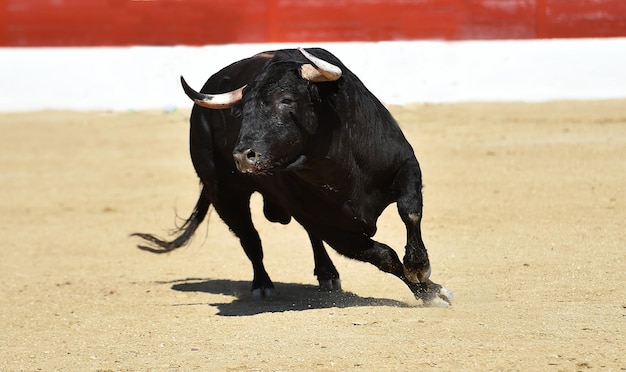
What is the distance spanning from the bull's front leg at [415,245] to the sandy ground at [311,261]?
0.11 m

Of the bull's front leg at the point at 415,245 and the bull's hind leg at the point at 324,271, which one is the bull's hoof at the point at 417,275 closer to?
the bull's front leg at the point at 415,245

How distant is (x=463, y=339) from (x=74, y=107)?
30.9 ft

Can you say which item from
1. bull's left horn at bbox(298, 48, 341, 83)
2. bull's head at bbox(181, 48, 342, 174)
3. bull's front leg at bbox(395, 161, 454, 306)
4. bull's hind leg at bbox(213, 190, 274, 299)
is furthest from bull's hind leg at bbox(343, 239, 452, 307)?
bull's hind leg at bbox(213, 190, 274, 299)

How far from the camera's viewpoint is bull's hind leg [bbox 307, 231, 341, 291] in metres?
6.71

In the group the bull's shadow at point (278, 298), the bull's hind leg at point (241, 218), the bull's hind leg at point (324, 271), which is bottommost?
the bull's shadow at point (278, 298)

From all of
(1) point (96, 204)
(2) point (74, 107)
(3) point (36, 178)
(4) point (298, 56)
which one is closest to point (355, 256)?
(4) point (298, 56)

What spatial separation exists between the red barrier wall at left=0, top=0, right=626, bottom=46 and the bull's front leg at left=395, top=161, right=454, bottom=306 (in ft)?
23.6

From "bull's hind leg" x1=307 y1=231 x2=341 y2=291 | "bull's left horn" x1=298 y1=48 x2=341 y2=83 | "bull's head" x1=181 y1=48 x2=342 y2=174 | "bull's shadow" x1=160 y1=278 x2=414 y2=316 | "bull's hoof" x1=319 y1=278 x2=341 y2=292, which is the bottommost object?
"bull's shadow" x1=160 y1=278 x2=414 y2=316

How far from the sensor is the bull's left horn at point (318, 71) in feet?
17.9

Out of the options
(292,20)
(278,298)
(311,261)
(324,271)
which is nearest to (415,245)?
(324,271)

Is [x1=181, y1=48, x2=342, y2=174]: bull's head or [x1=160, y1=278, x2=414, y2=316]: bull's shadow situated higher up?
[x1=181, y1=48, x2=342, y2=174]: bull's head

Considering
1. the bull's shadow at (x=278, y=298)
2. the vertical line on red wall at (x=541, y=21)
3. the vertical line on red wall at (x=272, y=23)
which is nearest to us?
the bull's shadow at (x=278, y=298)

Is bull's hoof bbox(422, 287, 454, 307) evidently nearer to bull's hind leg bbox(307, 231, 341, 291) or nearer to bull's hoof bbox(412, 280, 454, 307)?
bull's hoof bbox(412, 280, 454, 307)

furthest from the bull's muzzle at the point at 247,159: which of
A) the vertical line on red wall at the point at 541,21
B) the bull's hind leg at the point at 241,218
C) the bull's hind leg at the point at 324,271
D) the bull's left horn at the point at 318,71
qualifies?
the vertical line on red wall at the point at 541,21
